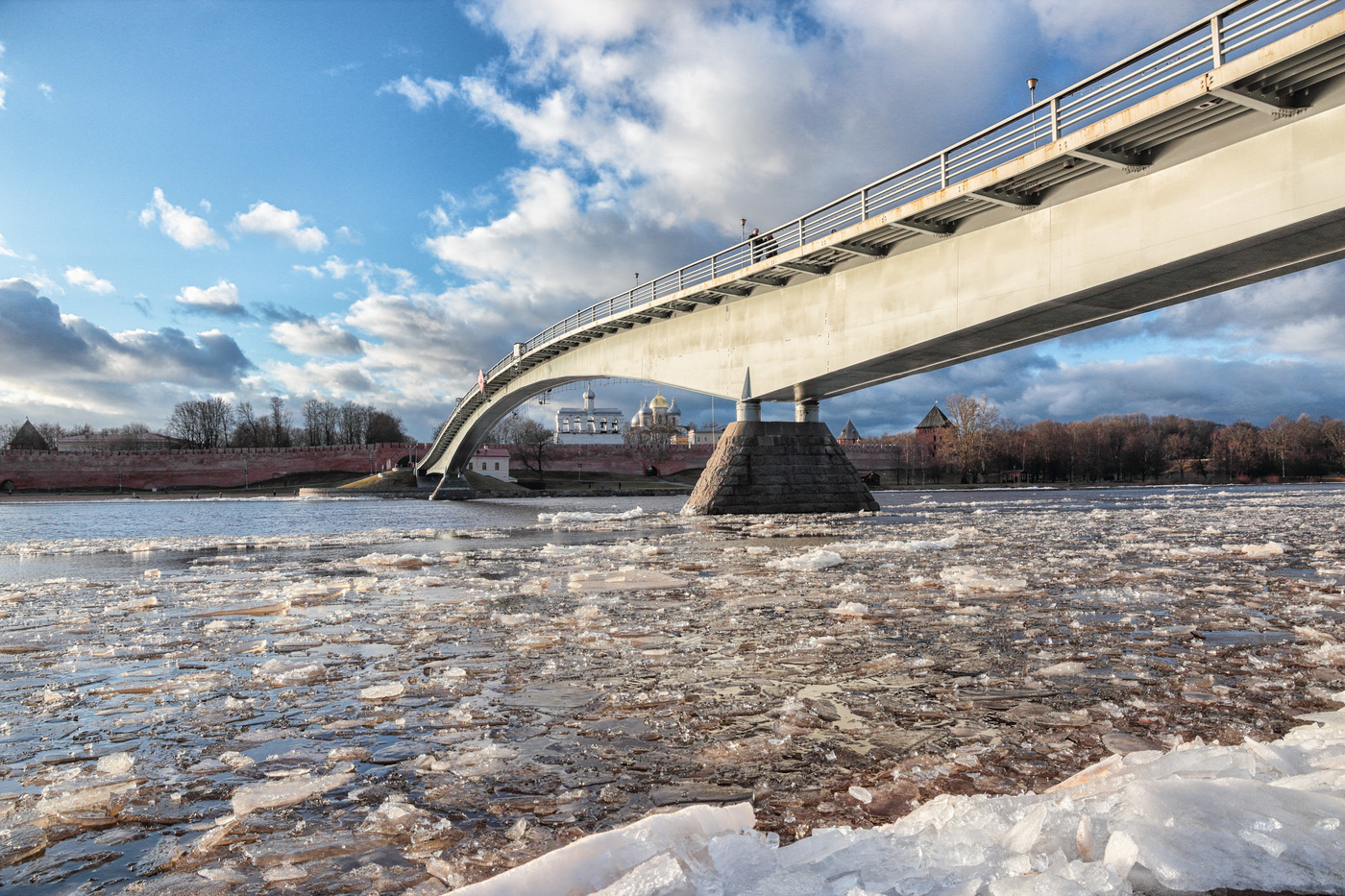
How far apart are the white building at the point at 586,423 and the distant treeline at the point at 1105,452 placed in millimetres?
53790

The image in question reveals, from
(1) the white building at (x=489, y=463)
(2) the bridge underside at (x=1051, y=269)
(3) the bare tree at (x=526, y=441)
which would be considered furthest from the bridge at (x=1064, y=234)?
(1) the white building at (x=489, y=463)

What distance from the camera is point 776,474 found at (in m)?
23.1

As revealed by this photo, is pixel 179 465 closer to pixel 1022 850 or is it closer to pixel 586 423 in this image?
pixel 586 423

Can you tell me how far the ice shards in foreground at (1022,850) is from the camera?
1.70 metres

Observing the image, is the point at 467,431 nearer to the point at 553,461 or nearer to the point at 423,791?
the point at 553,461

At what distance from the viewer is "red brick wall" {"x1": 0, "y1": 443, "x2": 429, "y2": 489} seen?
7675 cm

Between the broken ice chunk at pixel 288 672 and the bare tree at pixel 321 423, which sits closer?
the broken ice chunk at pixel 288 672

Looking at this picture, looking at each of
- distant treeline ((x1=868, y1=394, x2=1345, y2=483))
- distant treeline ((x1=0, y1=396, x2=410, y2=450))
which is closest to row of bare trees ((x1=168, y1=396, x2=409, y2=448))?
distant treeline ((x1=0, y1=396, x2=410, y2=450))

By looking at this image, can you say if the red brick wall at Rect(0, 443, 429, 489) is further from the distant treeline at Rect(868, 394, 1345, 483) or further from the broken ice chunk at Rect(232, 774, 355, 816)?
the broken ice chunk at Rect(232, 774, 355, 816)

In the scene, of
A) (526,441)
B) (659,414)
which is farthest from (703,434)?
(526,441)

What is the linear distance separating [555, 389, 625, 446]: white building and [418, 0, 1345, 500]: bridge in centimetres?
10430

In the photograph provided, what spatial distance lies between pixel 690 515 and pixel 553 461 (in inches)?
2763

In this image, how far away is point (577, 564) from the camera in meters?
10.5

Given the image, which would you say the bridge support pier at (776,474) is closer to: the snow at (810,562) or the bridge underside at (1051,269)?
the bridge underside at (1051,269)
